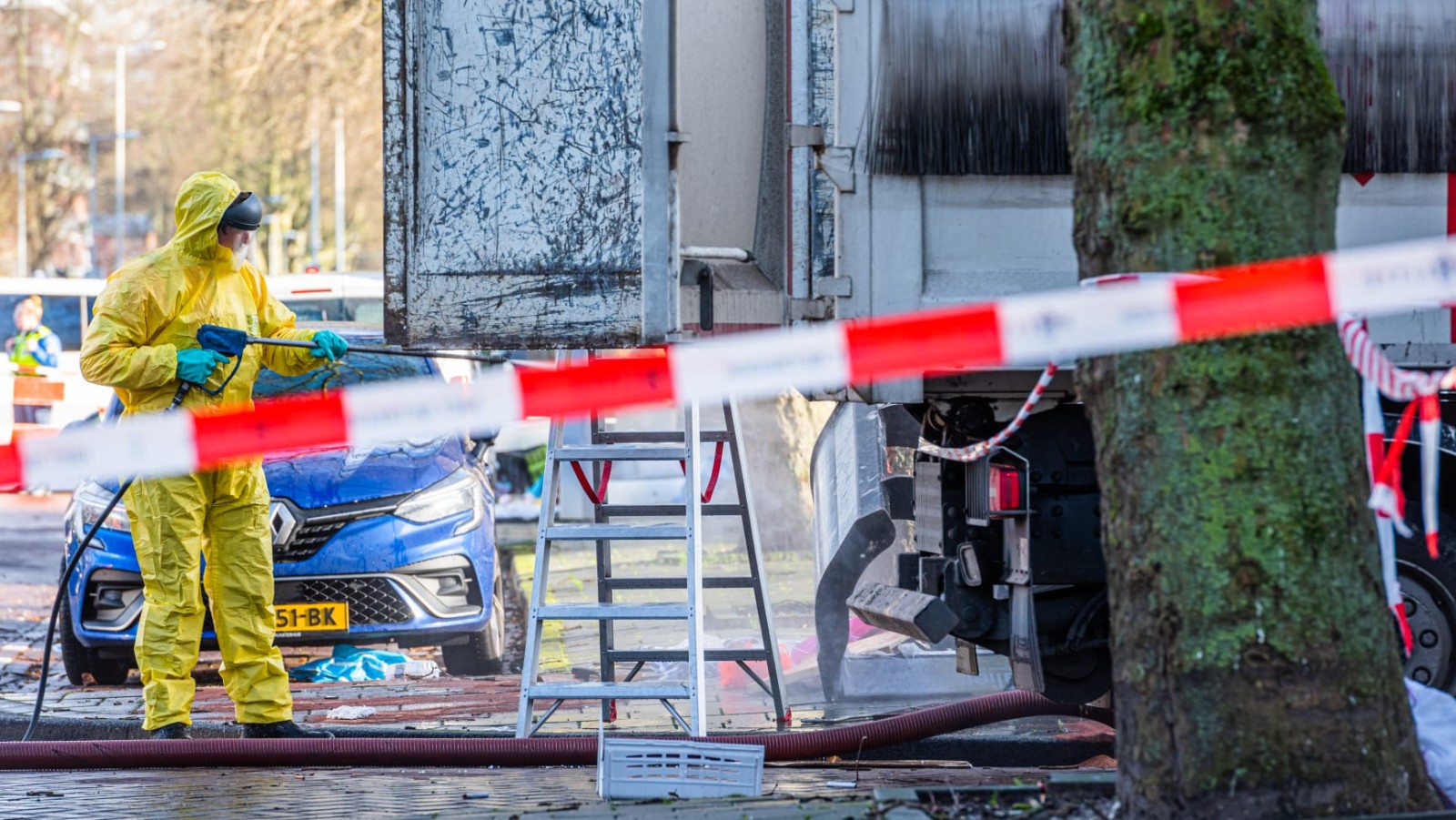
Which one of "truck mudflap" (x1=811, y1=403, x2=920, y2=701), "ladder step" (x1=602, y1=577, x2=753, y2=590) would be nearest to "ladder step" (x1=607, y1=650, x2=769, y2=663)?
"ladder step" (x1=602, y1=577, x2=753, y2=590)

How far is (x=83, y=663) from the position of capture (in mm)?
7492

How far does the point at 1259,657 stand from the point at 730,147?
2.48 meters

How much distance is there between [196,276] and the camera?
6012 millimetres

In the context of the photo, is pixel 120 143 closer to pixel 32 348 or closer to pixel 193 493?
pixel 32 348

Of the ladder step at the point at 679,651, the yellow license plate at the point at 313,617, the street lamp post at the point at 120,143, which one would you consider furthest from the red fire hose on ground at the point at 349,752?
the street lamp post at the point at 120,143

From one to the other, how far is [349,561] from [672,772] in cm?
319

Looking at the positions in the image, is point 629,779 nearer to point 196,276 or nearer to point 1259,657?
point 1259,657

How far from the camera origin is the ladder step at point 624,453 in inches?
243

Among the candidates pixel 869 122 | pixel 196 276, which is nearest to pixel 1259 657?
pixel 869 122

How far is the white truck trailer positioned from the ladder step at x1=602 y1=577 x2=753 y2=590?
150 cm

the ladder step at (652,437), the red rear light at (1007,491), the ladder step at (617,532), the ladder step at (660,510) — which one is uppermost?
the ladder step at (652,437)

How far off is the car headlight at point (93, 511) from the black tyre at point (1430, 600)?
4.75 metres

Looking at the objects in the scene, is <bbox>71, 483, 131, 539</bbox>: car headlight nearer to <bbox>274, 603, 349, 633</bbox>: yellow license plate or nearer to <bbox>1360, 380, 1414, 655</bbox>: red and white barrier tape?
<bbox>274, 603, 349, 633</bbox>: yellow license plate

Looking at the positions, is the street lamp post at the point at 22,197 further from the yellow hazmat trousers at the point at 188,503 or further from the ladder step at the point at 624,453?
the ladder step at the point at 624,453
